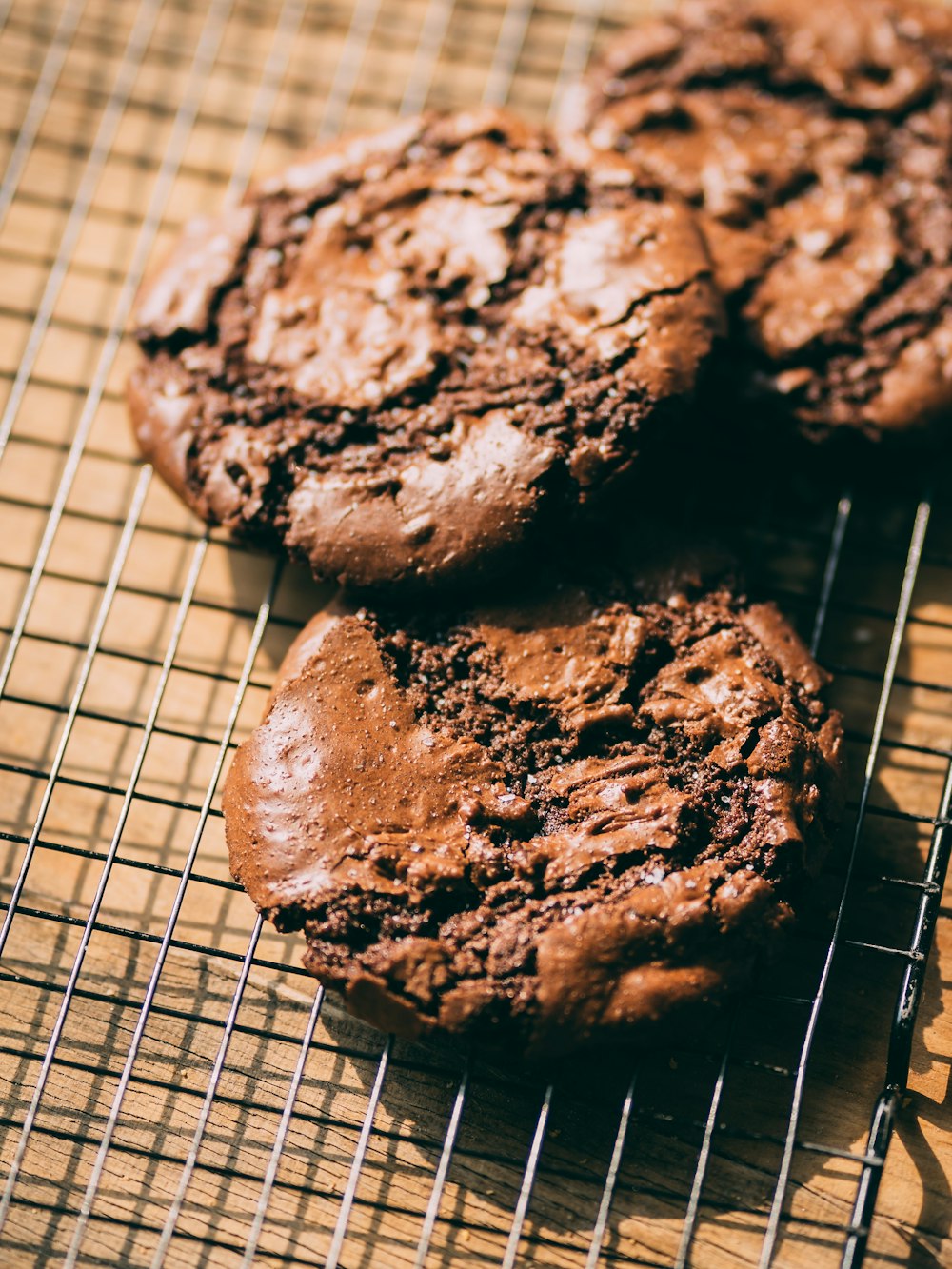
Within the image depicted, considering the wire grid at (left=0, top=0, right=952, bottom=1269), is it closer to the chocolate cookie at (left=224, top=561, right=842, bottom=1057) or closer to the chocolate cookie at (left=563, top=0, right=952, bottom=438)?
the chocolate cookie at (left=224, top=561, right=842, bottom=1057)

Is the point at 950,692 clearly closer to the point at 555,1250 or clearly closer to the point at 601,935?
the point at 601,935

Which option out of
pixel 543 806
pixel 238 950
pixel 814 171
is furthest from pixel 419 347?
pixel 238 950

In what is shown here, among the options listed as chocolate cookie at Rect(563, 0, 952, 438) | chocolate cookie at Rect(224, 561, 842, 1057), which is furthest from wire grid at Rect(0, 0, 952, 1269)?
chocolate cookie at Rect(563, 0, 952, 438)

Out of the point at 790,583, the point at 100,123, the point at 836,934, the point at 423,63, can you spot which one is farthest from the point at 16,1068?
the point at 423,63

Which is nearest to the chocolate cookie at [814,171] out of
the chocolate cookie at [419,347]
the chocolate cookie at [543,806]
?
the chocolate cookie at [419,347]

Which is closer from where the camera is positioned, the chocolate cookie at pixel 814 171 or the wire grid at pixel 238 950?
the wire grid at pixel 238 950

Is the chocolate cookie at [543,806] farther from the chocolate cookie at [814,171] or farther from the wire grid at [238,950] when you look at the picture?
the chocolate cookie at [814,171]
